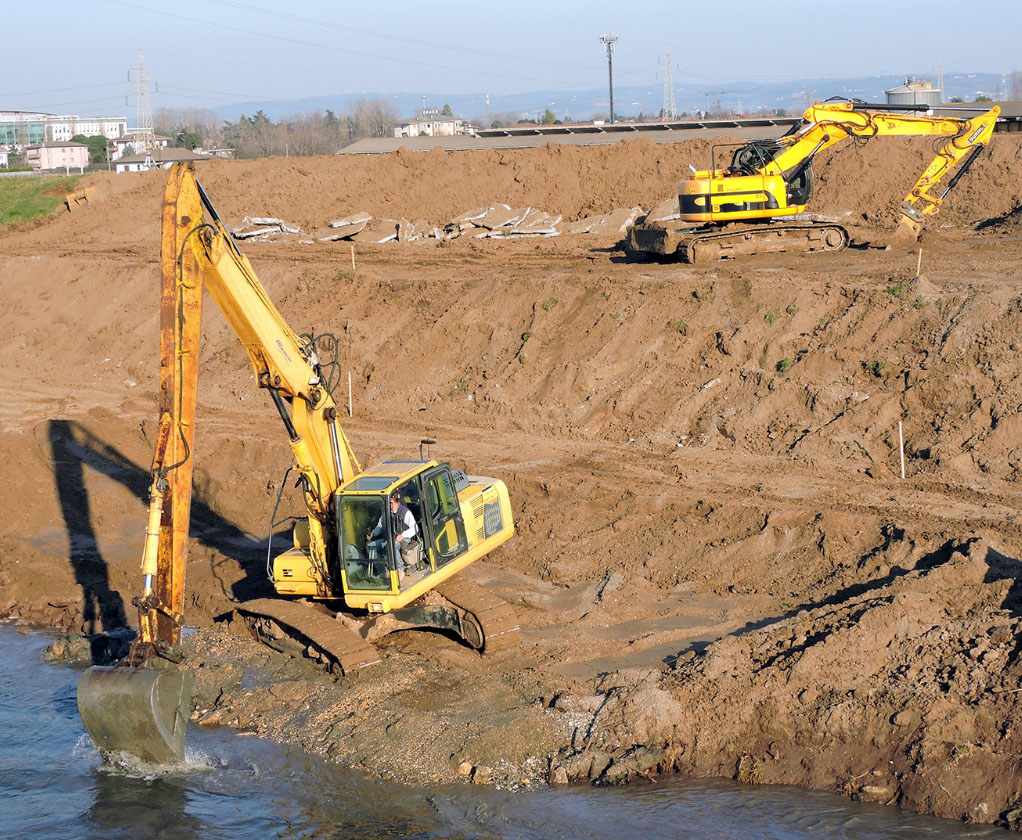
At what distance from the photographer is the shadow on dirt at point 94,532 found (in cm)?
1564

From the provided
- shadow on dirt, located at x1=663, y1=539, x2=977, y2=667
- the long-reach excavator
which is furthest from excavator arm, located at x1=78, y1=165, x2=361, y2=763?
the long-reach excavator

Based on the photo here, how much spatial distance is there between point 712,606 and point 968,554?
2993mm

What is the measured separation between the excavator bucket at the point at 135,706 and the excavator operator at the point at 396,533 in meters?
2.54

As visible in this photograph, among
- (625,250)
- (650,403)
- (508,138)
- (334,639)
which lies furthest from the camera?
(508,138)

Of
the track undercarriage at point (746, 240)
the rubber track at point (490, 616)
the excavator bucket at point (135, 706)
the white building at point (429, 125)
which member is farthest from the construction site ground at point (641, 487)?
the white building at point (429, 125)

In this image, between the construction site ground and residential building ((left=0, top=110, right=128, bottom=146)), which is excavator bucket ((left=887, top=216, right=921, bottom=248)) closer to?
the construction site ground

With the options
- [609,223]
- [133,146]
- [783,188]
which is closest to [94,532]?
[783,188]

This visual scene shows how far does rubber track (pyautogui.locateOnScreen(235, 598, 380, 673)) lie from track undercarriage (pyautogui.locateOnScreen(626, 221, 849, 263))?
44.6ft

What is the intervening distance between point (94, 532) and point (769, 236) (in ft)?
48.5

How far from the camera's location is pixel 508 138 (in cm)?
4366

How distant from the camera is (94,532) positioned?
60.5 feet

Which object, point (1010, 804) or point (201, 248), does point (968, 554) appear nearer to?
point (1010, 804)

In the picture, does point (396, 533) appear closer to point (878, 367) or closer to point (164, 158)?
point (878, 367)

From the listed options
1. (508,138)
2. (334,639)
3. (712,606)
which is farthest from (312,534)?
(508,138)
